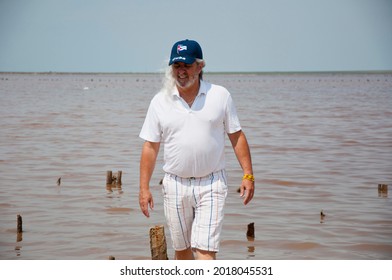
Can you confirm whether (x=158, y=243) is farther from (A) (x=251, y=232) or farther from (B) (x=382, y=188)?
(B) (x=382, y=188)

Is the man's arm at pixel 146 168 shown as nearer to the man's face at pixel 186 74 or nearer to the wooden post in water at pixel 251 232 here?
the man's face at pixel 186 74

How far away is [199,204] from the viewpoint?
649 centimetres

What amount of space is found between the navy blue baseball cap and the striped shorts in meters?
1.06

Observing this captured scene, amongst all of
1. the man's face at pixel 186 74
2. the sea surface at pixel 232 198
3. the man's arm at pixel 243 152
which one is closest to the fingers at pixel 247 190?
the man's arm at pixel 243 152

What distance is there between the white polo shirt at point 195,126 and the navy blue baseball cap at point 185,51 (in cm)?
28

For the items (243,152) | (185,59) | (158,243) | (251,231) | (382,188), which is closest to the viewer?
(185,59)

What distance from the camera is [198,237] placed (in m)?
6.47

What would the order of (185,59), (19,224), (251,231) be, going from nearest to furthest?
(185,59) < (251,231) < (19,224)

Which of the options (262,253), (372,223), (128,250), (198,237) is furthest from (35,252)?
(372,223)

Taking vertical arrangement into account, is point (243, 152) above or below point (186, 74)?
below

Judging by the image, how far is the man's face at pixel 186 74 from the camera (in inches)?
251

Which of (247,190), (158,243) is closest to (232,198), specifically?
(158,243)

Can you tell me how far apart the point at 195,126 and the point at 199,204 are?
711 millimetres

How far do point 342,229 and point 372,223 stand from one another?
672 mm
